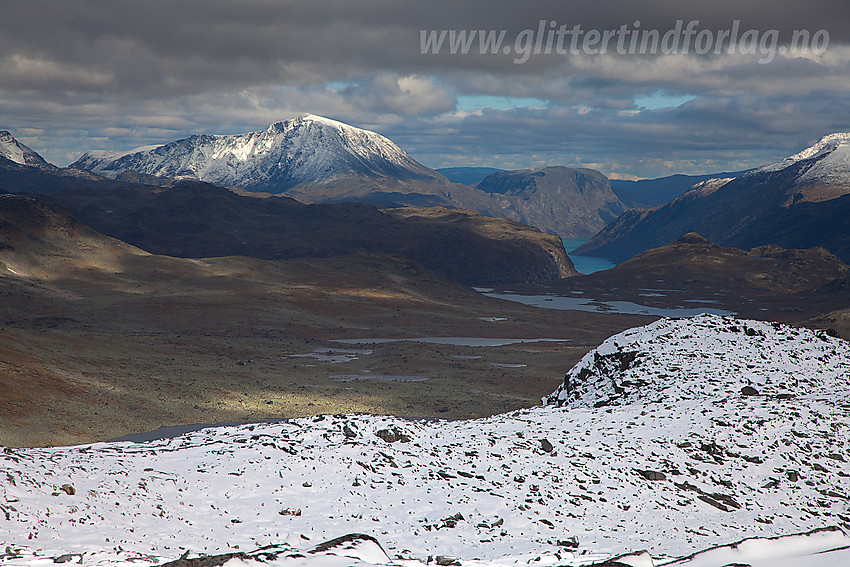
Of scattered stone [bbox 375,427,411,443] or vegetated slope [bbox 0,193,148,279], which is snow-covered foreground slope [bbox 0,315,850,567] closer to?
scattered stone [bbox 375,427,411,443]

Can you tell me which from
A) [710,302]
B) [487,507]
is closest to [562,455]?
[487,507]

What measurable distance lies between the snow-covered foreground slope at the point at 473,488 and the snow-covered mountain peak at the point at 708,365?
1.00m

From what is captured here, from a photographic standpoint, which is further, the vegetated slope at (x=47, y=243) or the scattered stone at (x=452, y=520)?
the vegetated slope at (x=47, y=243)

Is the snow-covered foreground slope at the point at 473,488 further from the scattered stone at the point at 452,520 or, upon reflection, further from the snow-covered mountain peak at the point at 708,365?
the snow-covered mountain peak at the point at 708,365

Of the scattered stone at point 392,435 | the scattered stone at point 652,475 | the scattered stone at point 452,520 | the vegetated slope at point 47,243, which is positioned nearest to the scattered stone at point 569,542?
the scattered stone at point 452,520

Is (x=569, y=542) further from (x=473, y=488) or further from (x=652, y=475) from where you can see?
(x=652, y=475)

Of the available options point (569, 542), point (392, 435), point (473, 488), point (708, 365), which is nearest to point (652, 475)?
point (473, 488)

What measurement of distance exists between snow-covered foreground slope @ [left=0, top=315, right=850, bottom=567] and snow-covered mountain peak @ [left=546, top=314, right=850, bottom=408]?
3.28 ft

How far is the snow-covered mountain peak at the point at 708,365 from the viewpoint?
30.1m

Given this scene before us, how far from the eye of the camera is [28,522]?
13680mm

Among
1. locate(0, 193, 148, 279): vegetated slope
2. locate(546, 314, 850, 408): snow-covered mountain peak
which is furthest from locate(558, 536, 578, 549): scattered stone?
locate(0, 193, 148, 279): vegetated slope

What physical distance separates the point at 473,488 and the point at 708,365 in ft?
58.1

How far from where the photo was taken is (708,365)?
106 feet

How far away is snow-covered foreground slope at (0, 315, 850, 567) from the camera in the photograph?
13945 millimetres
